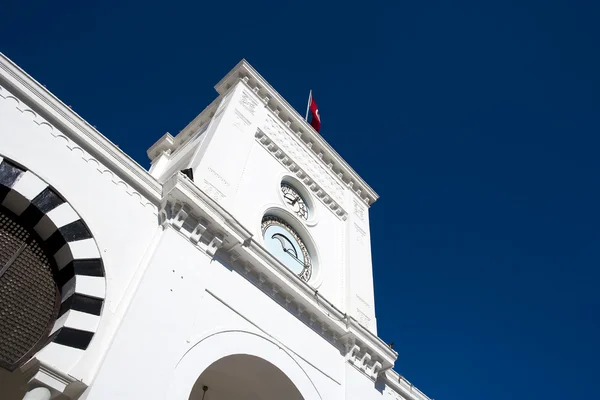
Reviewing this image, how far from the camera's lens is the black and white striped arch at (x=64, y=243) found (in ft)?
23.3

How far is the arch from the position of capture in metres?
7.76

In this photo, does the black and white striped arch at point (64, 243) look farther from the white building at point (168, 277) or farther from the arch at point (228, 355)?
the arch at point (228, 355)

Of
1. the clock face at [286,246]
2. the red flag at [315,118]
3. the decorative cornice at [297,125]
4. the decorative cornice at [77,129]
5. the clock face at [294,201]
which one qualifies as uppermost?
the red flag at [315,118]

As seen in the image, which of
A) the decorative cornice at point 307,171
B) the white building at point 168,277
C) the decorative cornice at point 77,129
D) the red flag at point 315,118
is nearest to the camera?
the white building at point 168,277

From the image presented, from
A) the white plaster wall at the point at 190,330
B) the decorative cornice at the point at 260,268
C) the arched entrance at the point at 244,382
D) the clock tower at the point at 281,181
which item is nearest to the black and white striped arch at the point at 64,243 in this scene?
the white plaster wall at the point at 190,330

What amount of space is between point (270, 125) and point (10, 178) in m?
8.18

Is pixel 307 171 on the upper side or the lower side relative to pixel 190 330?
upper

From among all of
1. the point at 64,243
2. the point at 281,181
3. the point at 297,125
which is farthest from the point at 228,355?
the point at 297,125

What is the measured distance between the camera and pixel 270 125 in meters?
14.4

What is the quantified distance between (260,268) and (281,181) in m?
4.08

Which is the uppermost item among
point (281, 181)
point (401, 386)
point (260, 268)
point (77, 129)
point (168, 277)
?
point (281, 181)

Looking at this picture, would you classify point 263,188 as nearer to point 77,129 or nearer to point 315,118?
point 77,129

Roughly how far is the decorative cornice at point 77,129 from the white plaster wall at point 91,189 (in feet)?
0.31

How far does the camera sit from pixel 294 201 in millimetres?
13742
